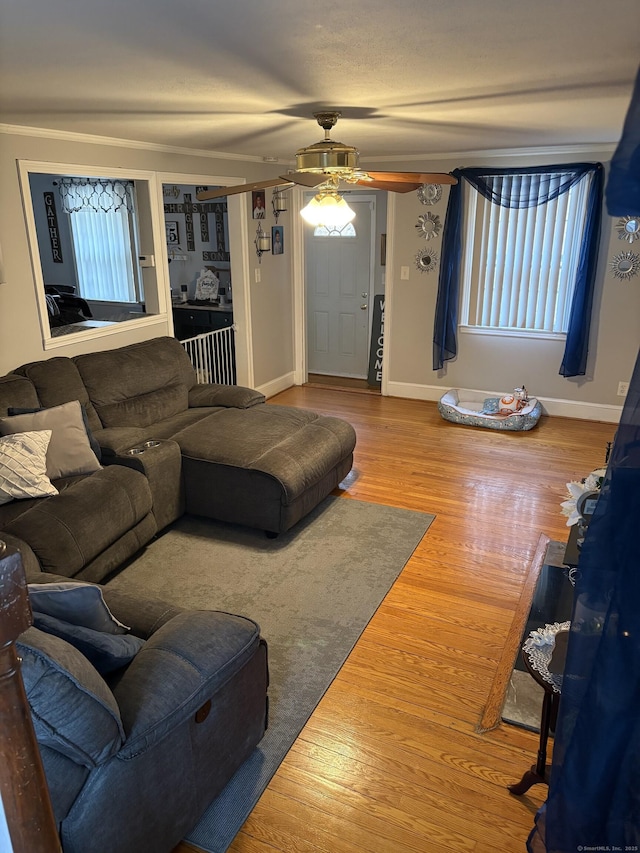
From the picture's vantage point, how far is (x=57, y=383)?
3.94 metres

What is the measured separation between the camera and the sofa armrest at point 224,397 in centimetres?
475

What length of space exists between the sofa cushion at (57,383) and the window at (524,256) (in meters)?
3.85

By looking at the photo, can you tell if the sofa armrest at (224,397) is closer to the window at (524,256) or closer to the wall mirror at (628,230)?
the window at (524,256)

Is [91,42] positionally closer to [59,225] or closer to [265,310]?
[265,310]

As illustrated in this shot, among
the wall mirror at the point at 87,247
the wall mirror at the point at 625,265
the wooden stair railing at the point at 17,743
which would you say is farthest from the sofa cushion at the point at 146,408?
the wall mirror at the point at 625,265

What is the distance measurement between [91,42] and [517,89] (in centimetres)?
170

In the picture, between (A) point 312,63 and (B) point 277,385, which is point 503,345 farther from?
(A) point 312,63

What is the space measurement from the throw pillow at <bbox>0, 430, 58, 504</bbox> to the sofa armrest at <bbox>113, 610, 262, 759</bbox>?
1341 mm

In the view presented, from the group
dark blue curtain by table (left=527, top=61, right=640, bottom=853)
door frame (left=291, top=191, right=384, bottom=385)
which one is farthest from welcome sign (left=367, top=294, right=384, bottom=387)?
dark blue curtain by table (left=527, top=61, right=640, bottom=853)

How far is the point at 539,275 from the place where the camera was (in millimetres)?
6004

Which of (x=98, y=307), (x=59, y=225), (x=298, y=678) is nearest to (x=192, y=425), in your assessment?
(x=298, y=678)

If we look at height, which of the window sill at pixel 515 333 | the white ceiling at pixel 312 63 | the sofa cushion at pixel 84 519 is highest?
the white ceiling at pixel 312 63

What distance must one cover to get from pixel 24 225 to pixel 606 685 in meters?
4.09

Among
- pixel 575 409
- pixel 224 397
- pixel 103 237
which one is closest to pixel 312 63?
pixel 224 397
